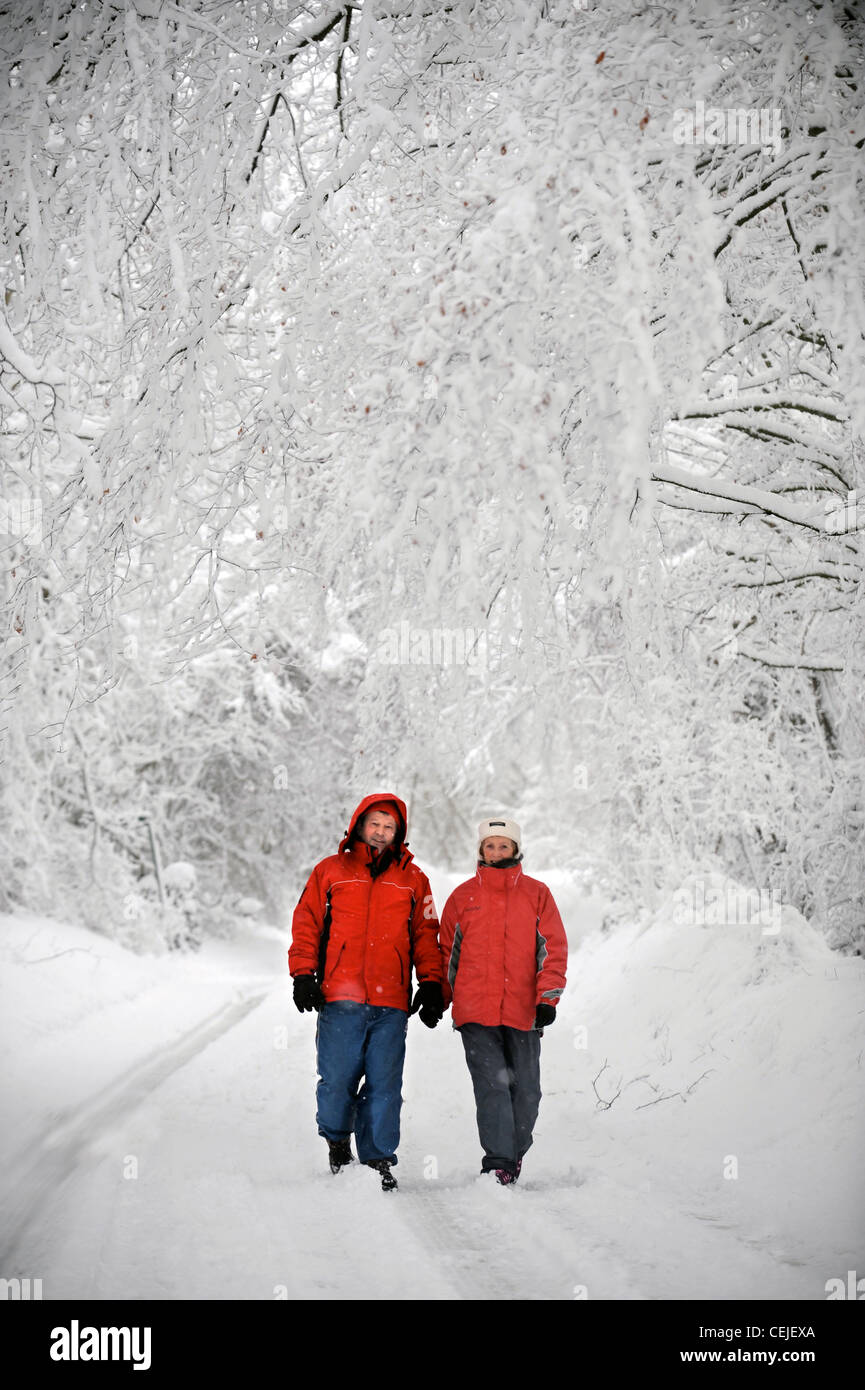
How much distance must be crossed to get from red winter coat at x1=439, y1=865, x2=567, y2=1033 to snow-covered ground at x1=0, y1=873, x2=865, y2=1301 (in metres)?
0.79

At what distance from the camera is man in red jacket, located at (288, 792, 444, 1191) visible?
439 centimetres

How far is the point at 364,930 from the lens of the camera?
4.50 meters

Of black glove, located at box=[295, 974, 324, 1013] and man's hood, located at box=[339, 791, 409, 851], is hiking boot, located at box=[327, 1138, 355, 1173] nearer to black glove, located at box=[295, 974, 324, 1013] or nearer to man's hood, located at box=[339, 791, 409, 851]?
black glove, located at box=[295, 974, 324, 1013]

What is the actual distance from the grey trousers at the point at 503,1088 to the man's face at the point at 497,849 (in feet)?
2.70

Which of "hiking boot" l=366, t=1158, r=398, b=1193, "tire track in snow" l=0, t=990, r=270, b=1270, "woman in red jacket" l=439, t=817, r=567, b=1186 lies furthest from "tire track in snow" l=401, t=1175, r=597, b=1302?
"tire track in snow" l=0, t=990, r=270, b=1270

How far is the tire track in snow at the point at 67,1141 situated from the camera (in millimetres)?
3781

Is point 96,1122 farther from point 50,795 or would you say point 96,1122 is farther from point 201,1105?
point 50,795

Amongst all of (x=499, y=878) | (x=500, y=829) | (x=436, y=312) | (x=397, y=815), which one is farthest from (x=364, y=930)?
(x=436, y=312)

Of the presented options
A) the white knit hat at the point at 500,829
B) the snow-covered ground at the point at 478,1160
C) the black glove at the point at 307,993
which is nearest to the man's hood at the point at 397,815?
the white knit hat at the point at 500,829

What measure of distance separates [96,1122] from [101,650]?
186 inches

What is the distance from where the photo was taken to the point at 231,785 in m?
22.2

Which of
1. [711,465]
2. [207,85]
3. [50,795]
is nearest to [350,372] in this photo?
[207,85]

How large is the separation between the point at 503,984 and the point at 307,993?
96cm

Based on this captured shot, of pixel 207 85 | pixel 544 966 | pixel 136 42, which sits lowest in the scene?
pixel 544 966
